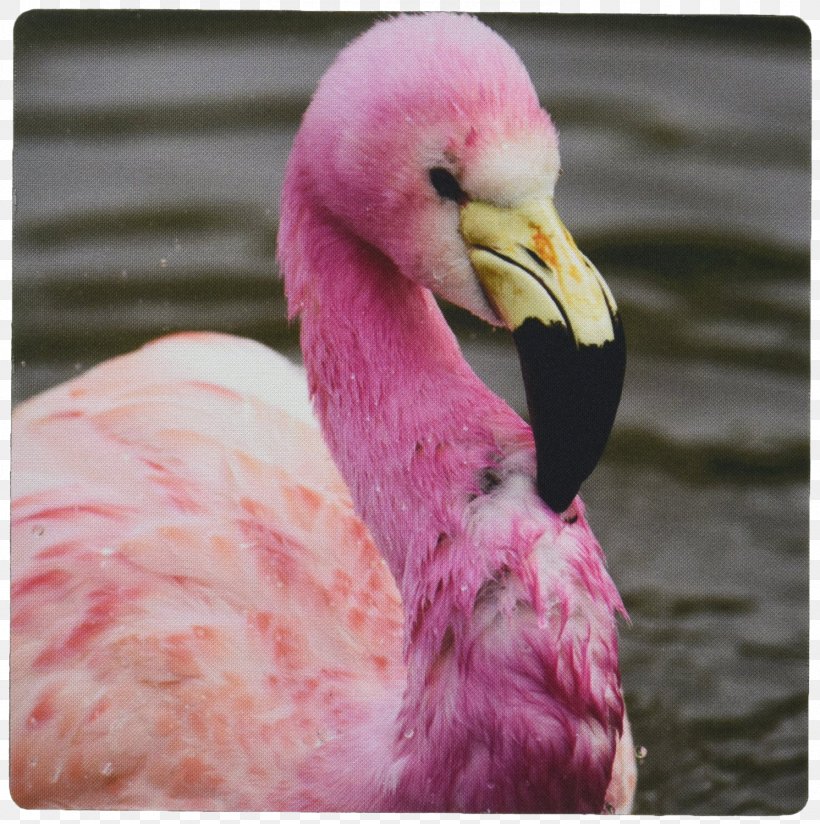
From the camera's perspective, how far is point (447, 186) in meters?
1.47

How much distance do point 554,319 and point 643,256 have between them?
0.60 m

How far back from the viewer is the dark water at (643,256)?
6.23 ft

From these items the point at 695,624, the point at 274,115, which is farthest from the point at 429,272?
the point at 695,624

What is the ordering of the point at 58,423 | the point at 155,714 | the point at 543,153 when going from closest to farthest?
the point at 543,153 < the point at 155,714 < the point at 58,423

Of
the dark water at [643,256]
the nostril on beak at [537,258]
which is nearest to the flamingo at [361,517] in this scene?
the nostril on beak at [537,258]

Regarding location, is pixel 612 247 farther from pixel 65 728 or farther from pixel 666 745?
pixel 65 728

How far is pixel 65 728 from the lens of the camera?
187 centimetres

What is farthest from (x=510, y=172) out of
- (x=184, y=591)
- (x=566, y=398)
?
(x=184, y=591)

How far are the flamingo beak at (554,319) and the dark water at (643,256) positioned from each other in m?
0.44

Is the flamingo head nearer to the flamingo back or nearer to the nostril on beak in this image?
the nostril on beak

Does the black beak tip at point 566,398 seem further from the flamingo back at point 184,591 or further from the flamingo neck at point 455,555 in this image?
the flamingo back at point 184,591

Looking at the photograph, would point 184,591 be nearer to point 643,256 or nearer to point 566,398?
point 566,398

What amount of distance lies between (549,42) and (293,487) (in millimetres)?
859

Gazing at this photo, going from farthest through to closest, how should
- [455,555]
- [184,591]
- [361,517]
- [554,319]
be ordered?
[184,591], [361,517], [455,555], [554,319]
